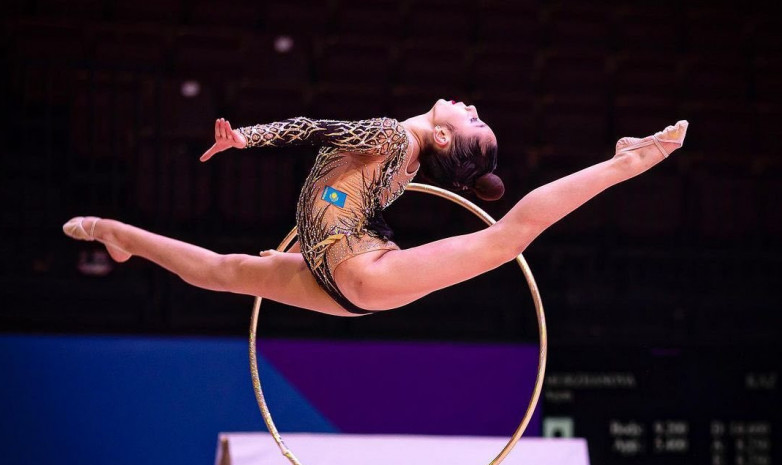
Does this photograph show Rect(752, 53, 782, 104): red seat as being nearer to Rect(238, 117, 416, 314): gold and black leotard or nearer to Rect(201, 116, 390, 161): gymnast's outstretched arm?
Rect(238, 117, 416, 314): gold and black leotard

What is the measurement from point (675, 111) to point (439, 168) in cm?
396

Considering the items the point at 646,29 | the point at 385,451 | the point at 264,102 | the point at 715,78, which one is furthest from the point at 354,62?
the point at 385,451

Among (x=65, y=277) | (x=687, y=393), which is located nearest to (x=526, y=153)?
(x=687, y=393)

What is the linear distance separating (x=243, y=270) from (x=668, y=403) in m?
3.29

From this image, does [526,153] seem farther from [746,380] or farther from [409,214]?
[746,380]

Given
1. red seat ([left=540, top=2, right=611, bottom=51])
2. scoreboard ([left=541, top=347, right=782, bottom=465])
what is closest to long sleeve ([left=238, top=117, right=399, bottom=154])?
scoreboard ([left=541, top=347, right=782, bottom=465])

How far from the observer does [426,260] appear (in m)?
3.22

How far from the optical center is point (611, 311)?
243 inches

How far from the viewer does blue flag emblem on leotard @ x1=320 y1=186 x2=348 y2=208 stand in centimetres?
341

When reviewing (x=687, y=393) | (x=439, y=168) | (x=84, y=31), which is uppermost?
(x=84, y=31)

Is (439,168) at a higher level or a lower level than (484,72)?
lower

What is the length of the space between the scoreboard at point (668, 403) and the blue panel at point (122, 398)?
1.74 metres

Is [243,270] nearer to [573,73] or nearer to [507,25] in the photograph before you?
[573,73]

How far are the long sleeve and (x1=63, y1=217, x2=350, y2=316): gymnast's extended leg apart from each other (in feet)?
1.84
